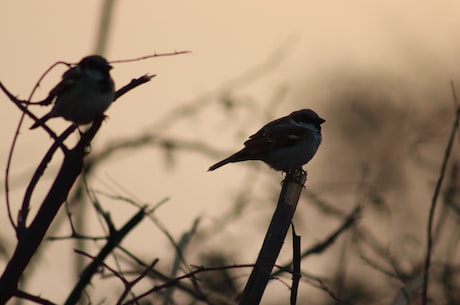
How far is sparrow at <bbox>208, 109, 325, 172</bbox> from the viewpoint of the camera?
7.18m

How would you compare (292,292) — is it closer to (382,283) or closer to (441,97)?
(382,283)

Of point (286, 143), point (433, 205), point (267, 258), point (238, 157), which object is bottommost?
point (267, 258)

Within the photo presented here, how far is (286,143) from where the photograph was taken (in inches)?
287

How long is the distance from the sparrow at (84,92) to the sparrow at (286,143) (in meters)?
2.79

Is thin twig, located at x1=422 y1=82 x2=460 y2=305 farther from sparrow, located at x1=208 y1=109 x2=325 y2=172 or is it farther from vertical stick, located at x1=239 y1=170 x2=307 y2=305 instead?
sparrow, located at x1=208 y1=109 x2=325 y2=172

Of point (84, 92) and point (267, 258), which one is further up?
point (84, 92)

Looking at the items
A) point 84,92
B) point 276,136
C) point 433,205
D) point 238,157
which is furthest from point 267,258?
point 276,136

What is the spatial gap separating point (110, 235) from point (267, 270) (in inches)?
32.0

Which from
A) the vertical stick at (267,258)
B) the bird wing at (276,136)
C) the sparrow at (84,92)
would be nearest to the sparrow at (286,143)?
the bird wing at (276,136)

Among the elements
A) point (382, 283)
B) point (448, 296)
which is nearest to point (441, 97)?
point (382, 283)

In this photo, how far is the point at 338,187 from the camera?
7566 millimetres

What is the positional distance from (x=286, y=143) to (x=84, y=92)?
3369mm

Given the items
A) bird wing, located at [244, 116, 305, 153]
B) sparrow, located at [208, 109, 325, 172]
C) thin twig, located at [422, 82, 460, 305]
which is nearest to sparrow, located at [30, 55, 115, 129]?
thin twig, located at [422, 82, 460, 305]

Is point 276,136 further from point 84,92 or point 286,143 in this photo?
point 84,92
